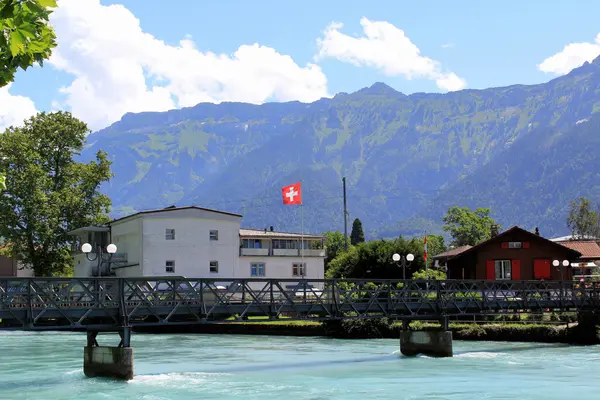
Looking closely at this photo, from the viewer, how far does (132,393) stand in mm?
26672

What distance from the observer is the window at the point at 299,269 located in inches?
3004

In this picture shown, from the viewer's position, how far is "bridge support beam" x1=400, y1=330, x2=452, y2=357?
128ft

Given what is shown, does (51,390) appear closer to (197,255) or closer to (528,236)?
(197,255)

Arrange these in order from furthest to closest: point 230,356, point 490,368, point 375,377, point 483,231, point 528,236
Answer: point 483,231
point 528,236
point 230,356
point 490,368
point 375,377

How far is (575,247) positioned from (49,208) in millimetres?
46374

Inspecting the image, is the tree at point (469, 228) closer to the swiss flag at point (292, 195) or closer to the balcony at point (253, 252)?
the balcony at point (253, 252)

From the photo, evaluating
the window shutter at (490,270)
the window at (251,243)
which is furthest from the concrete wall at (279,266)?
the window shutter at (490,270)

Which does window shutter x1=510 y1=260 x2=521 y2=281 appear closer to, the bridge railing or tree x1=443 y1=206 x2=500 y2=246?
the bridge railing

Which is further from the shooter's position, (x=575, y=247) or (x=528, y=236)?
(x=575, y=247)

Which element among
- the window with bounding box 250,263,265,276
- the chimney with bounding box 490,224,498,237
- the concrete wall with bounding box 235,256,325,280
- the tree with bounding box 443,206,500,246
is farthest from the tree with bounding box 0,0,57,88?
the tree with bounding box 443,206,500,246

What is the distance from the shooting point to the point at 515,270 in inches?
2756

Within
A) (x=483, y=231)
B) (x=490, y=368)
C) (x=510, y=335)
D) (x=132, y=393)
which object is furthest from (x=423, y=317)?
(x=483, y=231)

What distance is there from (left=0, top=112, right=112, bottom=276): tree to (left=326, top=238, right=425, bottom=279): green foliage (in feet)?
76.4

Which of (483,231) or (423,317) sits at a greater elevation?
(483,231)
